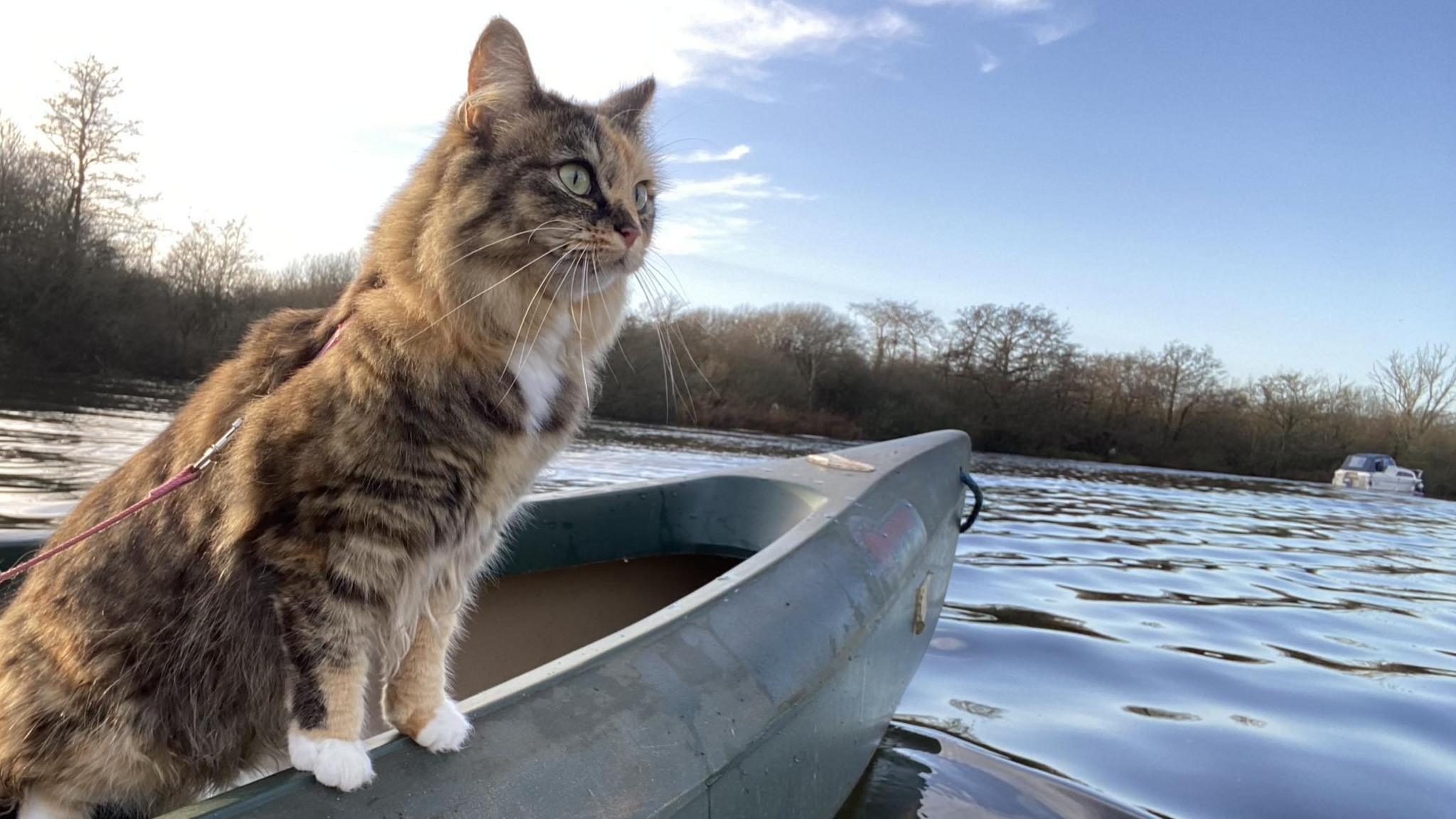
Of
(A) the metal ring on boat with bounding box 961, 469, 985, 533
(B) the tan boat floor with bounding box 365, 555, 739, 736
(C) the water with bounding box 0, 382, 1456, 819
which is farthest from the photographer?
(A) the metal ring on boat with bounding box 961, 469, 985, 533

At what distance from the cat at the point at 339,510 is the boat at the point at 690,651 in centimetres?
11

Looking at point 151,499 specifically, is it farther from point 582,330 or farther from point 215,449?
point 582,330

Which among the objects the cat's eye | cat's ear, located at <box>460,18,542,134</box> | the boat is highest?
cat's ear, located at <box>460,18,542,134</box>

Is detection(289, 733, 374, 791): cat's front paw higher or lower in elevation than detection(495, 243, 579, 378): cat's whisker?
lower

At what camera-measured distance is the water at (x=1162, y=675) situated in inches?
137

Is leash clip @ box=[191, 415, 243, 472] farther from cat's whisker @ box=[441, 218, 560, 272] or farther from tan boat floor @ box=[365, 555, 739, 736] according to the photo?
tan boat floor @ box=[365, 555, 739, 736]

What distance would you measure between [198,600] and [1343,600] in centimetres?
912

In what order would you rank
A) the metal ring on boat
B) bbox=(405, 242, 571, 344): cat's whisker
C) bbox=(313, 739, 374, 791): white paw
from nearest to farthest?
1. bbox=(313, 739, 374, 791): white paw
2. bbox=(405, 242, 571, 344): cat's whisker
3. the metal ring on boat

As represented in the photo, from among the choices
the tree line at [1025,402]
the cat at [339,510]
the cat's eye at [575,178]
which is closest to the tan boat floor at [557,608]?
the cat at [339,510]

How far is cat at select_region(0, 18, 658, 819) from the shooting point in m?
1.40

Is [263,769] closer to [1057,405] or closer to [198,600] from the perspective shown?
[198,600]

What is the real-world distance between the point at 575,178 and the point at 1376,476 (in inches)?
1520

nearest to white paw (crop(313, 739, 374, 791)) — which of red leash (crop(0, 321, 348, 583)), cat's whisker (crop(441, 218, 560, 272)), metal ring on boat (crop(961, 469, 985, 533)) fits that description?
red leash (crop(0, 321, 348, 583))

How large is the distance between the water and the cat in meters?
1.43
